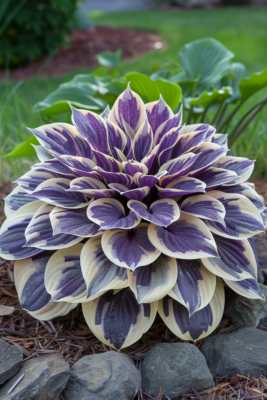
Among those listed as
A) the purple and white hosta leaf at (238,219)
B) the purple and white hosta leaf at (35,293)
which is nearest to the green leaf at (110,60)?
the purple and white hosta leaf at (238,219)

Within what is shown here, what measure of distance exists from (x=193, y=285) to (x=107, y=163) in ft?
1.58

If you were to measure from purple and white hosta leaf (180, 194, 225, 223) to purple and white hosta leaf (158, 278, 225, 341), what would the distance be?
0.29 m

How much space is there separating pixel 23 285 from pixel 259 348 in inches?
31.2

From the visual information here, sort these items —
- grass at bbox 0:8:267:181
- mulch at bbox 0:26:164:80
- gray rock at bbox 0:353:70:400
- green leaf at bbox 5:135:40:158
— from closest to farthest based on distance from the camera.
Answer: gray rock at bbox 0:353:70:400 → green leaf at bbox 5:135:40:158 → grass at bbox 0:8:267:181 → mulch at bbox 0:26:164:80

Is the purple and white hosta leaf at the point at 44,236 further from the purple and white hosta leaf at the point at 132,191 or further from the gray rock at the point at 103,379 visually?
the gray rock at the point at 103,379

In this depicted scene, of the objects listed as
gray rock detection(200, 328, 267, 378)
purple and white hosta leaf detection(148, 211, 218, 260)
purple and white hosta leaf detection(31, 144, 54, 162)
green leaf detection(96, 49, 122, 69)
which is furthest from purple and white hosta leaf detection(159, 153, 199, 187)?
green leaf detection(96, 49, 122, 69)

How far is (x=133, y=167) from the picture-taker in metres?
1.18

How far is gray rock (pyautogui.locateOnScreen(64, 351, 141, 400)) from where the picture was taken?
3.29 feet

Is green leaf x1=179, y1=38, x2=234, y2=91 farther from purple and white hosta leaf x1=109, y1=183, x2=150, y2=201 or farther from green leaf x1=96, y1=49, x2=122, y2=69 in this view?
purple and white hosta leaf x1=109, y1=183, x2=150, y2=201

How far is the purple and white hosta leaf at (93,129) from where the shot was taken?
1.27 m

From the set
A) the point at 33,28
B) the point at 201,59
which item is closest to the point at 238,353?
the point at 201,59

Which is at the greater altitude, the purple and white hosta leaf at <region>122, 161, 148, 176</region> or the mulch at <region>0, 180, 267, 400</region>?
the purple and white hosta leaf at <region>122, 161, 148, 176</region>

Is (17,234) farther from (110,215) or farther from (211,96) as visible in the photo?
(211,96)

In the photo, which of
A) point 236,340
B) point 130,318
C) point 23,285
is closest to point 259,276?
point 236,340
